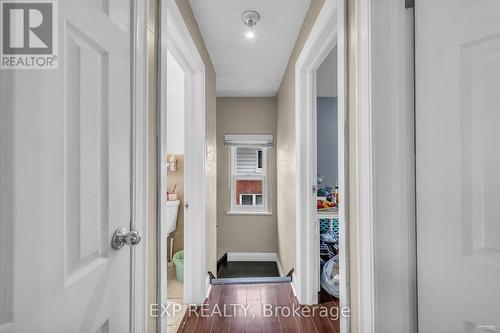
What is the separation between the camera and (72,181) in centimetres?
60

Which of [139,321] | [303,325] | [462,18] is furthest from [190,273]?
[462,18]

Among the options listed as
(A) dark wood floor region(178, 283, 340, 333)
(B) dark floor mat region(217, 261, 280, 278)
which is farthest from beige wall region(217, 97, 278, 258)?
(A) dark wood floor region(178, 283, 340, 333)

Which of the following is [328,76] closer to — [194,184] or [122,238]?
[194,184]

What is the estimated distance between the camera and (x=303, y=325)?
174cm

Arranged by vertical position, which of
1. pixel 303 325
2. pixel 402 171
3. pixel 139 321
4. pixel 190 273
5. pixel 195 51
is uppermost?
pixel 195 51

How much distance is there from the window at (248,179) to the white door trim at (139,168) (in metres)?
3.07

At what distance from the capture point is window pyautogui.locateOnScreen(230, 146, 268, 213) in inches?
159

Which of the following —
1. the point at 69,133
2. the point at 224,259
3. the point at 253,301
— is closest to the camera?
the point at 69,133

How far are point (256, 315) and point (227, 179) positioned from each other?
7.79 feet

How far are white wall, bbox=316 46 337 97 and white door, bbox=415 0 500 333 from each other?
1.69m

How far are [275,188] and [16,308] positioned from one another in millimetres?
3586

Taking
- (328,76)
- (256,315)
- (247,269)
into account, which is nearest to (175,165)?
(247,269)

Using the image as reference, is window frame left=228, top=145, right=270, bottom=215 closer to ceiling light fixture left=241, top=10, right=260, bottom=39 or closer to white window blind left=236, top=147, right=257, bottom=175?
white window blind left=236, top=147, right=257, bottom=175

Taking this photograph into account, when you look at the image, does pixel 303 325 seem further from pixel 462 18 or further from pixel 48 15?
pixel 48 15
